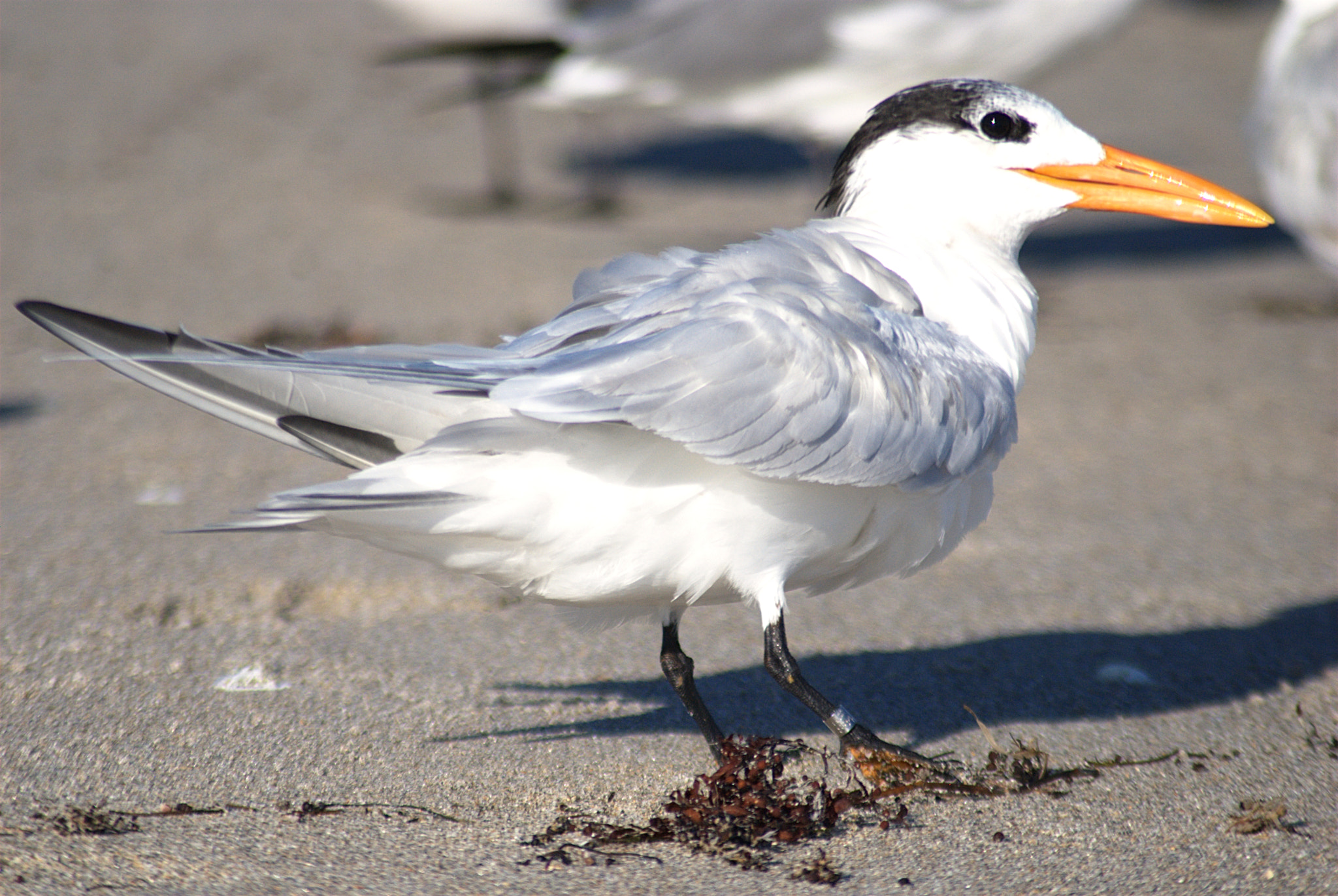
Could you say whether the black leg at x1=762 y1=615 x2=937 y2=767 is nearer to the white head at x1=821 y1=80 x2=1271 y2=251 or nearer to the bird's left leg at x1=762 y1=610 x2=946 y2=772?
the bird's left leg at x1=762 y1=610 x2=946 y2=772

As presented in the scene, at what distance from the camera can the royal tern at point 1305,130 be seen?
485 centimetres

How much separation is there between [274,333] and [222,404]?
2.78m

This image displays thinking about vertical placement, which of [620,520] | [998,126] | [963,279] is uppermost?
[998,126]

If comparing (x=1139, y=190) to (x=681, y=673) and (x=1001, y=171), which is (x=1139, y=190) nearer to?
(x=1001, y=171)

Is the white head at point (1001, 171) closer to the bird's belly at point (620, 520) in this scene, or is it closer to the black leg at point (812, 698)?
the bird's belly at point (620, 520)

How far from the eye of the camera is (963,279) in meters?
2.68

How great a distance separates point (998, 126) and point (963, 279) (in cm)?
35

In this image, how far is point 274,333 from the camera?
5004 mm

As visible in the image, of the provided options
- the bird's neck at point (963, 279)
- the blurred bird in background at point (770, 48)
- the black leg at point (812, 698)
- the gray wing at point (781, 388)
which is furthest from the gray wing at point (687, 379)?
the blurred bird in background at point (770, 48)

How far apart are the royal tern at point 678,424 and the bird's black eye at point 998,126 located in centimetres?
32

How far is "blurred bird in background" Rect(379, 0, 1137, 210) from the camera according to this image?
5.79 metres

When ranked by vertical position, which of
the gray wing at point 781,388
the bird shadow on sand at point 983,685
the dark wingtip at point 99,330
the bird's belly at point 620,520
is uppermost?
the dark wingtip at point 99,330

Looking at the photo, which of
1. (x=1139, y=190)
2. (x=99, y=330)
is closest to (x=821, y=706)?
(x=1139, y=190)

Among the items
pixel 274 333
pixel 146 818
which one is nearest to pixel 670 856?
pixel 146 818
